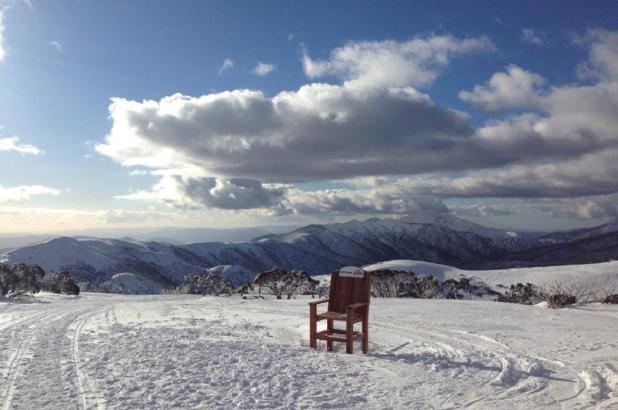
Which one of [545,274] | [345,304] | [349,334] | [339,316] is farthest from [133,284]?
[349,334]

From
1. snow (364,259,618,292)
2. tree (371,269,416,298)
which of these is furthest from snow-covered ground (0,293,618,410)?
snow (364,259,618,292)

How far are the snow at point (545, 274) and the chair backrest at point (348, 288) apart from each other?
48.0 metres

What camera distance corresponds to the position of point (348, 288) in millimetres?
10891

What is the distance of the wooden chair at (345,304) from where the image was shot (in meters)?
10.0

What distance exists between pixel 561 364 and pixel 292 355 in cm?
463

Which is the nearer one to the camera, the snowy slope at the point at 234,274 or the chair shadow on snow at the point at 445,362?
the chair shadow on snow at the point at 445,362

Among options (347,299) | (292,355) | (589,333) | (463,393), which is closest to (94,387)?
(292,355)

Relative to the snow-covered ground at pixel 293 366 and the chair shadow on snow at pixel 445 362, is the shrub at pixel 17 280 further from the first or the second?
the chair shadow on snow at pixel 445 362

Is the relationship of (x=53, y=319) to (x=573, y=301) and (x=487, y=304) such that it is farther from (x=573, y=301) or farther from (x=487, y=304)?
(x=573, y=301)

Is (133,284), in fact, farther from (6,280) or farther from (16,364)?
(16,364)

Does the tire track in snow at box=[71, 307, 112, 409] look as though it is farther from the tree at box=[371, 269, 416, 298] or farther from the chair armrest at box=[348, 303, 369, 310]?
the tree at box=[371, 269, 416, 298]

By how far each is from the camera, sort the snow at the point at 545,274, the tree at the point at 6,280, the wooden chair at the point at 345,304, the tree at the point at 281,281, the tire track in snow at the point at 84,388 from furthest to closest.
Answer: the snow at the point at 545,274
the tree at the point at 281,281
the tree at the point at 6,280
the wooden chair at the point at 345,304
the tire track in snow at the point at 84,388

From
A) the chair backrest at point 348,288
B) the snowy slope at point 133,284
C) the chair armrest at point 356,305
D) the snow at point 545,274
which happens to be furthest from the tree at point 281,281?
the snowy slope at point 133,284

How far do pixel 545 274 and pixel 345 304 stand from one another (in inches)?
3122
